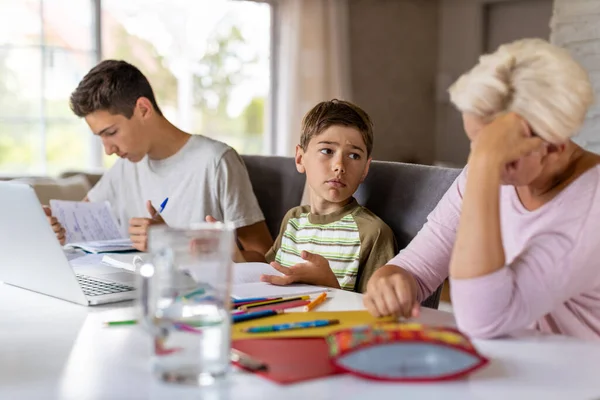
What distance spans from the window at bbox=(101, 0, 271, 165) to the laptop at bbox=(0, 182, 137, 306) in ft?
11.2

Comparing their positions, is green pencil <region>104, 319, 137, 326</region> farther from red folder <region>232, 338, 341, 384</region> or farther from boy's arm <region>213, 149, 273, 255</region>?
boy's arm <region>213, 149, 273, 255</region>

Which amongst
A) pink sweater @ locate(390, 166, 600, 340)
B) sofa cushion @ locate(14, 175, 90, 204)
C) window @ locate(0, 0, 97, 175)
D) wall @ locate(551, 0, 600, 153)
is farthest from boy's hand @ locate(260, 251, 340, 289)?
window @ locate(0, 0, 97, 175)

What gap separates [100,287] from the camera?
1351 mm

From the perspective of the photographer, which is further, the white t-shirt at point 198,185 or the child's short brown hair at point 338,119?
the white t-shirt at point 198,185

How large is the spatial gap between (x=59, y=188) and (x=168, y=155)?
1.05m

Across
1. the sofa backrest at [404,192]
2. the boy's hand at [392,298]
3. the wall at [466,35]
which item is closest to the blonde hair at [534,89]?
the boy's hand at [392,298]

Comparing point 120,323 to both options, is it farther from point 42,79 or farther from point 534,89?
point 42,79

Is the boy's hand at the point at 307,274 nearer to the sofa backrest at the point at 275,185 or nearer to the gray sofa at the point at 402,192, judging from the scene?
the gray sofa at the point at 402,192

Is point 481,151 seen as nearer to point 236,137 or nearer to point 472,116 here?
point 472,116

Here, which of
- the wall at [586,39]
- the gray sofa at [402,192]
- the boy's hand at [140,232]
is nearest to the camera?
the gray sofa at [402,192]

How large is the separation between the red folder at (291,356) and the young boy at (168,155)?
1.13 meters

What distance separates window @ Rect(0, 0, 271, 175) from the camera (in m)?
4.39

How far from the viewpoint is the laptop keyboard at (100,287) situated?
1.31 m

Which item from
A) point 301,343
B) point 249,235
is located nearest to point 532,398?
point 301,343
